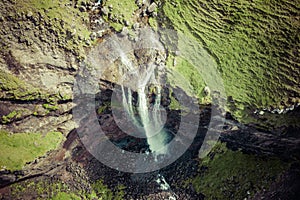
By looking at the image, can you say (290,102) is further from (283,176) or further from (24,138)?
(24,138)

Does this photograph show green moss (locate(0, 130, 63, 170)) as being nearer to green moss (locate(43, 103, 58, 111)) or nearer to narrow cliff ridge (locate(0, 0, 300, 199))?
narrow cliff ridge (locate(0, 0, 300, 199))

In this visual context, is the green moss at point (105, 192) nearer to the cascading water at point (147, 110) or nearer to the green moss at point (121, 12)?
the cascading water at point (147, 110)

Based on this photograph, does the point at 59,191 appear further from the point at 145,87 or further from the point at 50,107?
the point at 145,87

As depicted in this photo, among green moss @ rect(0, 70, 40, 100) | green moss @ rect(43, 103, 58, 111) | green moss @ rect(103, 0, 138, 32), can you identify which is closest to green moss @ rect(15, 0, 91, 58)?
green moss @ rect(103, 0, 138, 32)

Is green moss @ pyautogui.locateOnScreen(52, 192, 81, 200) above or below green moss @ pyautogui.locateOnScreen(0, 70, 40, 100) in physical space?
below

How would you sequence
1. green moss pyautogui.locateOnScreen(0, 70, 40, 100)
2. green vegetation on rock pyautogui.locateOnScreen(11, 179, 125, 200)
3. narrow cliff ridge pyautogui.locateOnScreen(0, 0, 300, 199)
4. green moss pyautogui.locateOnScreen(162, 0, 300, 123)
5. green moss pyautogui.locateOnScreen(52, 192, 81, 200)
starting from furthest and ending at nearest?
green moss pyautogui.locateOnScreen(52, 192, 81, 200), green vegetation on rock pyautogui.locateOnScreen(11, 179, 125, 200), green moss pyautogui.locateOnScreen(0, 70, 40, 100), narrow cliff ridge pyautogui.locateOnScreen(0, 0, 300, 199), green moss pyautogui.locateOnScreen(162, 0, 300, 123)

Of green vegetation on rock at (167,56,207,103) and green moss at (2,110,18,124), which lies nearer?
green vegetation on rock at (167,56,207,103)

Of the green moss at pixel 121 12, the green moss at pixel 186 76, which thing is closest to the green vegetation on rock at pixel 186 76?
the green moss at pixel 186 76

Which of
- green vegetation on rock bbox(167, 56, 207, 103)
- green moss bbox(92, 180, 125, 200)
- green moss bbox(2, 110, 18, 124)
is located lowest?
green moss bbox(92, 180, 125, 200)
